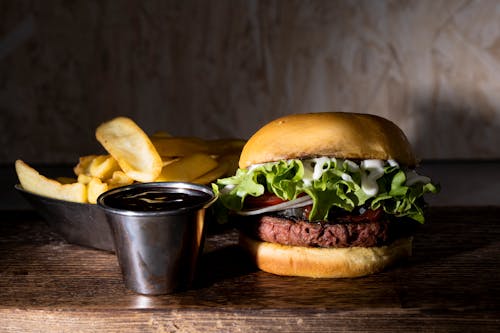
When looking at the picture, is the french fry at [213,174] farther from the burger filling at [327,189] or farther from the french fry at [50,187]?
the french fry at [50,187]

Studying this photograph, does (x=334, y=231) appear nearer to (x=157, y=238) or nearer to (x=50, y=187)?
(x=157, y=238)

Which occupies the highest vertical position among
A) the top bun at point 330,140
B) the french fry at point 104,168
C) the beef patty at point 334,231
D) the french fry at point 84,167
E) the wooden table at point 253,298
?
the top bun at point 330,140

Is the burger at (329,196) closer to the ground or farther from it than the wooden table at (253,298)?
farther from it

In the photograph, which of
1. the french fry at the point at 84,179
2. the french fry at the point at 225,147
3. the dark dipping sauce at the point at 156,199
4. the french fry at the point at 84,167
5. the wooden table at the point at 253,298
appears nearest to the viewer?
the wooden table at the point at 253,298

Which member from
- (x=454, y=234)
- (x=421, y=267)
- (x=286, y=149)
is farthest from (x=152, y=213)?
(x=454, y=234)

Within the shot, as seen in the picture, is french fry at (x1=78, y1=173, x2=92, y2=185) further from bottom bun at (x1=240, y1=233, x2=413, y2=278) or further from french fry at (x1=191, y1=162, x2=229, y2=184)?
bottom bun at (x1=240, y1=233, x2=413, y2=278)

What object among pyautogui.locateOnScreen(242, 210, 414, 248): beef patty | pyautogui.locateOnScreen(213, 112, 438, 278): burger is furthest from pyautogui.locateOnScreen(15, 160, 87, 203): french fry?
pyautogui.locateOnScreen(242, 210, 414, 248): beef patty

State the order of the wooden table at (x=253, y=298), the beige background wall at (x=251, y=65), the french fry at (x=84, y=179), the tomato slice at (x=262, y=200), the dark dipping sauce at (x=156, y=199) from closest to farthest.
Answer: the wooden table at (x=253, y=298) → the dark dipping sauce at (x=156, y=199) → the tomato slice at (x=262, y=200) → the french fry at (x=84, y=179) → the beige background wall at (x=251, y=65)

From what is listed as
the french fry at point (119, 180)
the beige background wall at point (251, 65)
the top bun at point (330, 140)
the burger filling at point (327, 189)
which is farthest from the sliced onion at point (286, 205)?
the beige background wall at point (251, 65)
